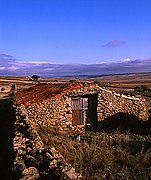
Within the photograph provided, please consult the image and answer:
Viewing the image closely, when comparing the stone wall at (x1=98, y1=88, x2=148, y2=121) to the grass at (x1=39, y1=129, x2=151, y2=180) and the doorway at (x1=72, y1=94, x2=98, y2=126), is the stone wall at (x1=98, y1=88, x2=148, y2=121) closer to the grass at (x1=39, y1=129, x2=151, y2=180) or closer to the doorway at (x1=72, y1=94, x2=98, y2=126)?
the doorway at (x1=72, y1=94, x2=98, y2=126)

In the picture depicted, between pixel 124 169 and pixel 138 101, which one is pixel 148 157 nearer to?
pixel 124 169


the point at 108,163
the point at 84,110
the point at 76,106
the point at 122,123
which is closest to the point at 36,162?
the point at 108,163

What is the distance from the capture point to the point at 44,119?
19078mm

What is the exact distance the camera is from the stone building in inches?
753

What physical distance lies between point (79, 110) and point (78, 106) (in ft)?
0.82

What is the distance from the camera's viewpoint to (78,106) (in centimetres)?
2025

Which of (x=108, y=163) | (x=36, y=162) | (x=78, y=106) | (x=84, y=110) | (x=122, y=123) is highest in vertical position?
(x=36, y=162)

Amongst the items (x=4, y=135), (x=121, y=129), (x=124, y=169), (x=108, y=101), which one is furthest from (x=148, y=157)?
(x=108, y=101)

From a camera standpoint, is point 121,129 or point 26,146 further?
point 121,129

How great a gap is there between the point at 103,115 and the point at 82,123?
1358 mm

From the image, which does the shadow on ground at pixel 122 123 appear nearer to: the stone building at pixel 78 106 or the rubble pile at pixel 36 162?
the stone building at pixel 78 106

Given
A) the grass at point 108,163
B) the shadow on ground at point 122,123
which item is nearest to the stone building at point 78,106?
the shadow on ground at point 122,123

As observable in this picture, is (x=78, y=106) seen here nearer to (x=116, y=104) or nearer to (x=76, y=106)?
(x=76, y=106)

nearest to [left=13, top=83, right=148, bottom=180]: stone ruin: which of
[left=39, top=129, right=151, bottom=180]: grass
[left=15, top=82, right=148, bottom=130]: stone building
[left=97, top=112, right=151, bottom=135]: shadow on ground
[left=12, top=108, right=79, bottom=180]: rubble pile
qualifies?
[left=15, top=82, right=148, bottom=130]: stone building
